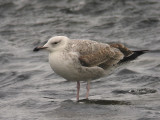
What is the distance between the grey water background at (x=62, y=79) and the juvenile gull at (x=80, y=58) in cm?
52

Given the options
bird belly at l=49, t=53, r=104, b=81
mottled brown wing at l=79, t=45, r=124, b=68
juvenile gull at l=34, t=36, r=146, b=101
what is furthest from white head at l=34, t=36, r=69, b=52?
mottled brown wing at l=79, t=45, r=124, b=68

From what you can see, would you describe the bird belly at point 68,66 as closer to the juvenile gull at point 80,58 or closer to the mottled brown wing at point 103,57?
the juvenile gull at point 80,58

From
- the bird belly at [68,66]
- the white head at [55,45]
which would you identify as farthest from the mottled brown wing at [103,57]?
the white head at [55,45]

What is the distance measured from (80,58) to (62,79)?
2.47 metres

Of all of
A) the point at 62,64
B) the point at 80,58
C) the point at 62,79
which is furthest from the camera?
the point at 62,79

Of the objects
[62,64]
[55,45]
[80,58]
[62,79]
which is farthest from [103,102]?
[62,79]

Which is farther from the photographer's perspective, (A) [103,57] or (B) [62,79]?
(B) [62,79]

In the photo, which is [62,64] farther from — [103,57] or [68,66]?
[103,57]

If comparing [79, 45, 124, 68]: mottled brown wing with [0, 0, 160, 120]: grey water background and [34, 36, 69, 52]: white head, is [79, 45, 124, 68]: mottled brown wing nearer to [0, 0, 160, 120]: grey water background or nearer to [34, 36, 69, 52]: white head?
[34, 36, 69, 52]: white head

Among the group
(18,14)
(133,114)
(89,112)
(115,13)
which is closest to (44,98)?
(89,112)

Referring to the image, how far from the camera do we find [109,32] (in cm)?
1445

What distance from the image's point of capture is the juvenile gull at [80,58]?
8565mm

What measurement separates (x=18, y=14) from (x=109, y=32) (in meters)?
3.90

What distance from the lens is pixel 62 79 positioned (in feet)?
36.4
